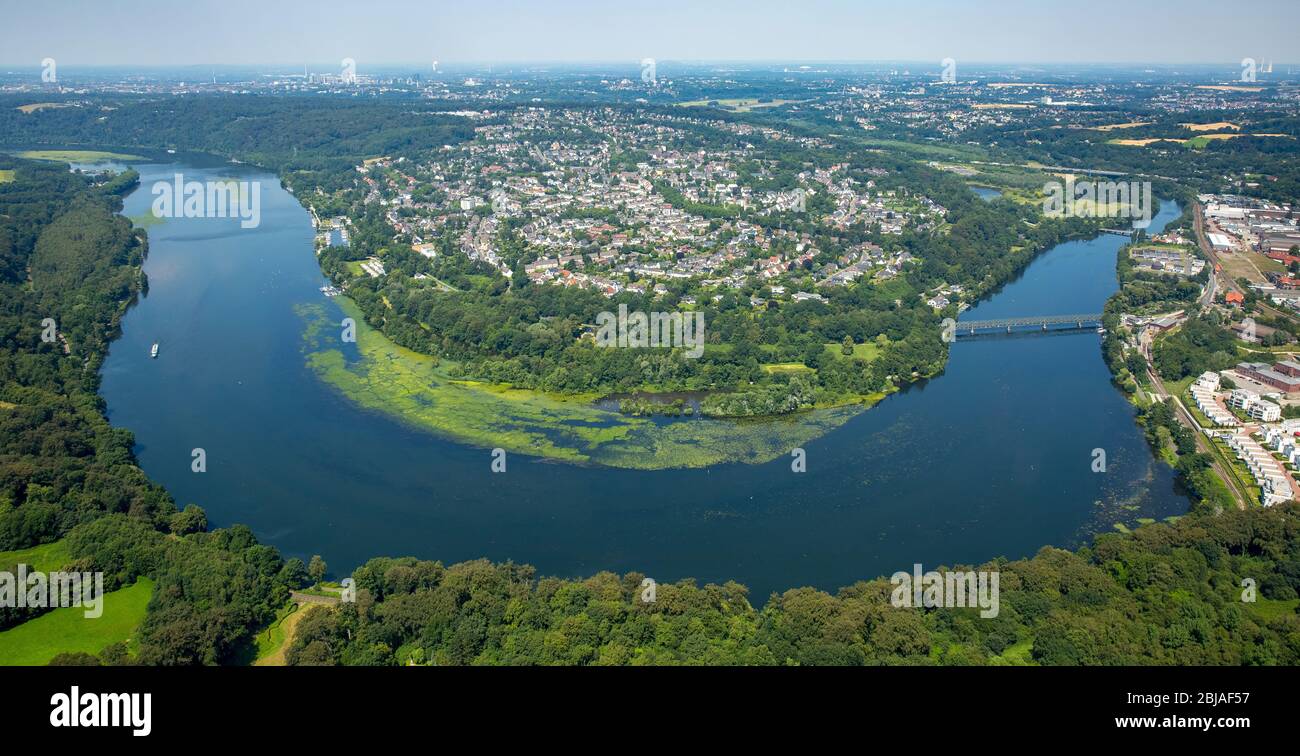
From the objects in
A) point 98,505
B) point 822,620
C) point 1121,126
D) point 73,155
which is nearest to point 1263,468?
point 822,620

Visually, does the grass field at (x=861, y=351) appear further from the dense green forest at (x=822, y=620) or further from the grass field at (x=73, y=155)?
the grass field at (x=73, y=155)

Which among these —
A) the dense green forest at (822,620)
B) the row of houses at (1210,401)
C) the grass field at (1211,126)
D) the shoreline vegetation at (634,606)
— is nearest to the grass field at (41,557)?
the shoreline vegetation at (634,606)

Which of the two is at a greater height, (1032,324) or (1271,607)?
(1032,324)

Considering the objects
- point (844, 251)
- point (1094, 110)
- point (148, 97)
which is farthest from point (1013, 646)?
point (148, 97)

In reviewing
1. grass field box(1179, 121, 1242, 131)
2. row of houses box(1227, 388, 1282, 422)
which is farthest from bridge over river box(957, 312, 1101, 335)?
grass field box(1179, 121, 1242, 131)

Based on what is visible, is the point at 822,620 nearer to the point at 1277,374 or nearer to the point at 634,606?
the point at 634,606

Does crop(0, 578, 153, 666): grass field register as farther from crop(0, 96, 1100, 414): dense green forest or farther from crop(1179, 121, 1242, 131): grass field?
crop(1179, 121, 1242, 131): grass field

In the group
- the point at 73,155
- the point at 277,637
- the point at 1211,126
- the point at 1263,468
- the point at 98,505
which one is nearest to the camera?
the point at 277,637
